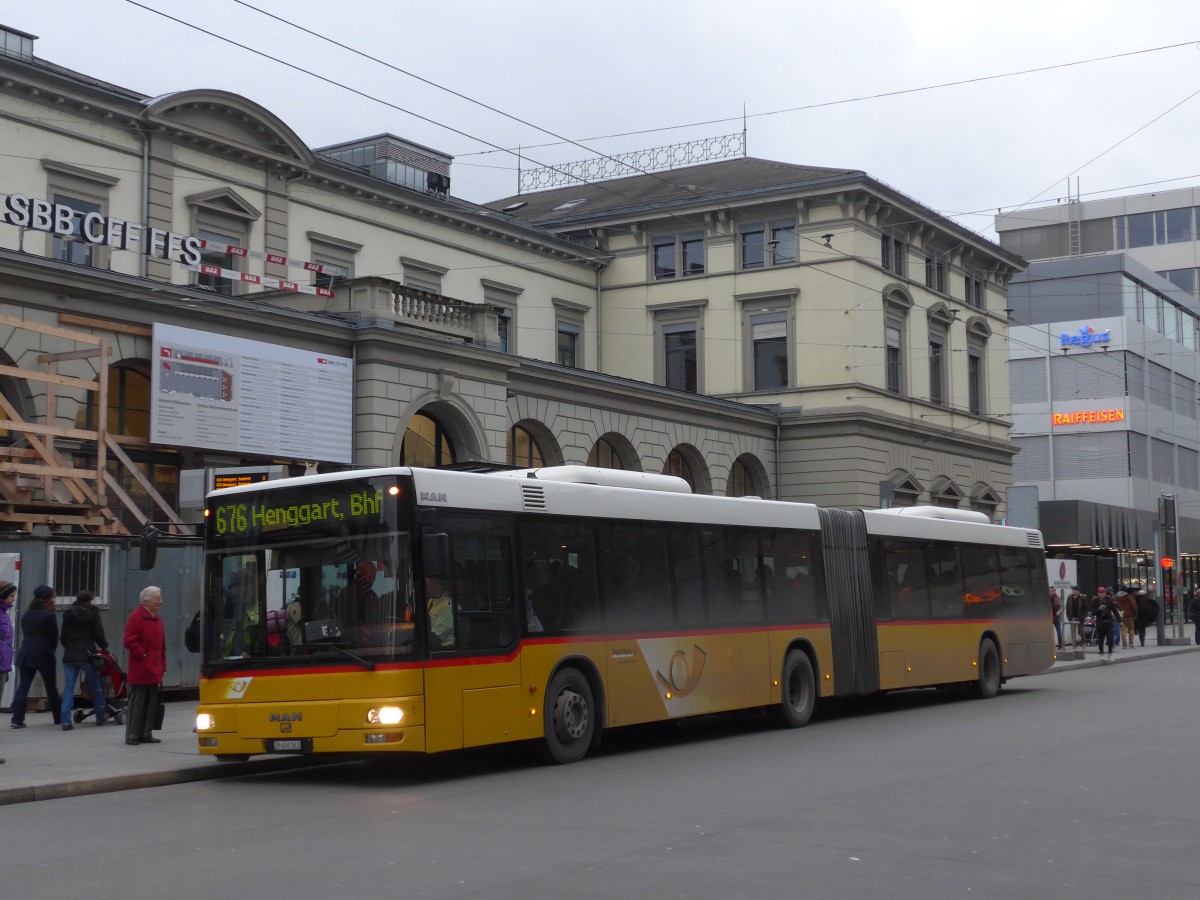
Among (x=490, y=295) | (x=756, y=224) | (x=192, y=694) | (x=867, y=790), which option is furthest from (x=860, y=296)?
(x=867, y=790)

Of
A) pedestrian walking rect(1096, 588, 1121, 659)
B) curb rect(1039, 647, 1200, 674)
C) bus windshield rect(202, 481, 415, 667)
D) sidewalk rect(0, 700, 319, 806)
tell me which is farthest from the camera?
pedestrian walking rect(1096, 588, 1121, 659)

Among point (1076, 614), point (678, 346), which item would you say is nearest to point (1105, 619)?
point (1076, 614)

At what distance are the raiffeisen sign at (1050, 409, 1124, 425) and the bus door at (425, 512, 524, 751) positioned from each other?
188 feet

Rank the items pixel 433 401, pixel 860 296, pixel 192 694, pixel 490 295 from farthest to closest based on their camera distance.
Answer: pixel 860 296 → pixel 490 295 → pixel 433 401 → pixel 192 694

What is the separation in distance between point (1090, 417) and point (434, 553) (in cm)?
5905

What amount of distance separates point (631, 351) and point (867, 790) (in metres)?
36.0

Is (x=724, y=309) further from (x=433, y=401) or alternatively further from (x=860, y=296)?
(x=433, y=401)

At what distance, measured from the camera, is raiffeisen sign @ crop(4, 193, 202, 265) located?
2344cm

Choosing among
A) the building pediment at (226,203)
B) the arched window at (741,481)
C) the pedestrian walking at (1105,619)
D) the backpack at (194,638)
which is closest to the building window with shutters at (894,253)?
the arched window at (741,481)

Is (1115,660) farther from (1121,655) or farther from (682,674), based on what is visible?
(682,674)

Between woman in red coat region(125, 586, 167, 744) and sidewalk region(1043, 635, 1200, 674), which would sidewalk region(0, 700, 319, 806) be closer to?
woman in red coat region(125, 586, 167, 744)

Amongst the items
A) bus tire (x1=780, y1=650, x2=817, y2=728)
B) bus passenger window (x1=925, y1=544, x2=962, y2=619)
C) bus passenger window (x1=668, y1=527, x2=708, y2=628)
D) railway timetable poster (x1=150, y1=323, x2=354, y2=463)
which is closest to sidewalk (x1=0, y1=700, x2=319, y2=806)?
bus passenger window (x1=668, y1=527, x2=708, y2=628)

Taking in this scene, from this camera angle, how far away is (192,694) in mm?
22344

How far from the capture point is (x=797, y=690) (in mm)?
19281
